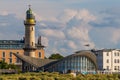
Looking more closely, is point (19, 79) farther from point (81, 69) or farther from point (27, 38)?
point (27, 38)

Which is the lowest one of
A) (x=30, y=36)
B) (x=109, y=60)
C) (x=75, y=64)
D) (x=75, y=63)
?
(x=75, y=64)

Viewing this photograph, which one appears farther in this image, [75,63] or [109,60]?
[109,60]

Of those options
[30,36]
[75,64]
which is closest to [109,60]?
[30,36]

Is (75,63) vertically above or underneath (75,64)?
above

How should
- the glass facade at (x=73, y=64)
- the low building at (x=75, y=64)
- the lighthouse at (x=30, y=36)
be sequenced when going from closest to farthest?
the low building at (x=75, y=64)
the glass facade at (x=73, y=64)
the lighthouse at (x=30, y=36)

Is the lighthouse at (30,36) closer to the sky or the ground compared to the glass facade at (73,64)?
closer to the sky

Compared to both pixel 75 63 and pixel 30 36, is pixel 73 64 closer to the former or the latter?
pixel 75 63

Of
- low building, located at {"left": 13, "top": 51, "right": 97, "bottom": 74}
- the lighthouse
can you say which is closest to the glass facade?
low building, located at {"left": 13, "top": 51, "right": 97, "bottom": 74}

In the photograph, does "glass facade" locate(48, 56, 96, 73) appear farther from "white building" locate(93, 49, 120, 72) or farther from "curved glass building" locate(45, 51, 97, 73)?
"white building" locate(93, 49, 120, 72)

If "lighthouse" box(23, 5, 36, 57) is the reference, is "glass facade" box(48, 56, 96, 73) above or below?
below

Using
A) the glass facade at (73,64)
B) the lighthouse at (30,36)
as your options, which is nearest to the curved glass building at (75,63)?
the glass facade at (73,64)

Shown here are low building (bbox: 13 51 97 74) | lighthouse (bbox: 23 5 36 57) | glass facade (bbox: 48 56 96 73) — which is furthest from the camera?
lighthouse (bbox: 23 5 36 57)

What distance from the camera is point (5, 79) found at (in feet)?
270

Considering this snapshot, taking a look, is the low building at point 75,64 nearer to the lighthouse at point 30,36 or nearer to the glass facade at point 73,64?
the glass facade at point 73,64
